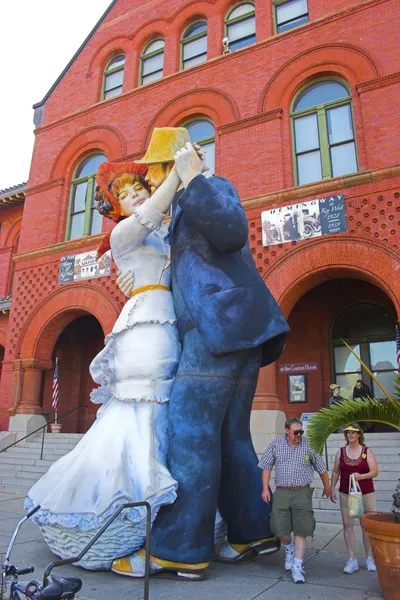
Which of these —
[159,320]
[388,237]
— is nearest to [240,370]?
[159,320]

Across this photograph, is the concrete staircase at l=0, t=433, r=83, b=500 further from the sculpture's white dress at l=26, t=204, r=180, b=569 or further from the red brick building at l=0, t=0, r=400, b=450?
the sculpture's white dress at l=26, t=204, r=180, b=569

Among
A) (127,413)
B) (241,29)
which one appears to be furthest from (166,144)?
(241,29)

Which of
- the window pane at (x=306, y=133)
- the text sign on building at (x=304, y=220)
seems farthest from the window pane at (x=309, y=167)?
the text sign on building at (x=304, y=220)

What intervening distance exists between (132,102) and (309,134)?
6133mm

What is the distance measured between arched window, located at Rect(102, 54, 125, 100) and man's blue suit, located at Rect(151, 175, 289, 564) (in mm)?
14684

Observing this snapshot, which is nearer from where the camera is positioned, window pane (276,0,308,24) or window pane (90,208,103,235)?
window pane (276,0,308,24)

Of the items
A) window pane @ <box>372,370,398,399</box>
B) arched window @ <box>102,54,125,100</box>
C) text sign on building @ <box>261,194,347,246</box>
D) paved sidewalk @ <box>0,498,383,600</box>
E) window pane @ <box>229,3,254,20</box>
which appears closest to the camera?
paved sidewalk @ <box>0,498,383,600</box>

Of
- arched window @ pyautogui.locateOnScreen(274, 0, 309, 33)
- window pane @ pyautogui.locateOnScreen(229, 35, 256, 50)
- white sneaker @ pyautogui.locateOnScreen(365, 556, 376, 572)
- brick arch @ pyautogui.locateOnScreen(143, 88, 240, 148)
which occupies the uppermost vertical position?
arched window @ pyautogui.locateOnScreen(274, 0, 309, 33)

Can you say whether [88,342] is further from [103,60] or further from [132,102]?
[103,60]

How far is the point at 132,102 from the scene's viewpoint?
607 inches

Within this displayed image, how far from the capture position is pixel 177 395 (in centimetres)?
323

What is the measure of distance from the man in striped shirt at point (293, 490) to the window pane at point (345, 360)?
9548 mm

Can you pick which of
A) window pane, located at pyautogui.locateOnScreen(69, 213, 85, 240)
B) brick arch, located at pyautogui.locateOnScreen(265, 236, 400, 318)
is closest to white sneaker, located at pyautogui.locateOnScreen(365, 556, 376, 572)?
brick arch, located at pyautogui.locateOnScreen(265, 236, 400, 318)

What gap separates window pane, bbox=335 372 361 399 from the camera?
12492 mm
